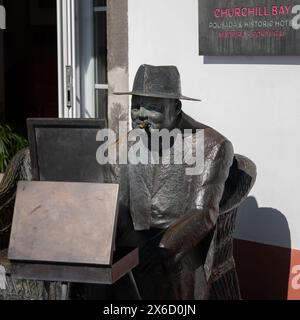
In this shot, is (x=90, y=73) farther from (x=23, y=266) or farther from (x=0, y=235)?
(x=23, y=266)

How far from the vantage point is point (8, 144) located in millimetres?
8062

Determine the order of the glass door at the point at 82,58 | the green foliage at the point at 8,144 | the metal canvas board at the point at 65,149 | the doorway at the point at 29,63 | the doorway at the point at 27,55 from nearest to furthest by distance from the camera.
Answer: the metal canvas board at the point at 65,149
the glass door at the point at 82,58
the green foliage at the point at 8,144
the doorway at the point at 29,63
the doorway at the point at 27,55

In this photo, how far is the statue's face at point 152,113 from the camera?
16.2ft

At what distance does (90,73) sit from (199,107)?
4.72 feet

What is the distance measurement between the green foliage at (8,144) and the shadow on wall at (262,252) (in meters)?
2.45

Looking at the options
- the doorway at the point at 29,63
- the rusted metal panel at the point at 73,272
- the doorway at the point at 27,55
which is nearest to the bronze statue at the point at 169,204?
the rusted metal panel at the point at 73,272

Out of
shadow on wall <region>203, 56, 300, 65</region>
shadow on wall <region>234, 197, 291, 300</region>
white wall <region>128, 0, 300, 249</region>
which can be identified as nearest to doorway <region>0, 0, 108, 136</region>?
Result: white wall <region>128, 0, 300, 249</region>

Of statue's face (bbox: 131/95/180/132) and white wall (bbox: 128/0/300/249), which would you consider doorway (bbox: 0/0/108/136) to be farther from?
statue's face (bbox: 131/95/180/132)

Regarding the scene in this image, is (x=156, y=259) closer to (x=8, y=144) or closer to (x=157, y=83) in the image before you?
(x=157, y=83)

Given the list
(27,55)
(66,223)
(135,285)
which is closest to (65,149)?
(66,223)

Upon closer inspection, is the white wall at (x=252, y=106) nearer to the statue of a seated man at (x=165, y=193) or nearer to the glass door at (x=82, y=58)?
the glass door at (x=82, y=58)

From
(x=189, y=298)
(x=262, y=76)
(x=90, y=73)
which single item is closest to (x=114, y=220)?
(x=189, y=298)

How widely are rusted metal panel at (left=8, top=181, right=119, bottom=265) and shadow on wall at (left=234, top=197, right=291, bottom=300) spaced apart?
2.05m

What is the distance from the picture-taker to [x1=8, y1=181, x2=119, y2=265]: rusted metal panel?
4203 mm
